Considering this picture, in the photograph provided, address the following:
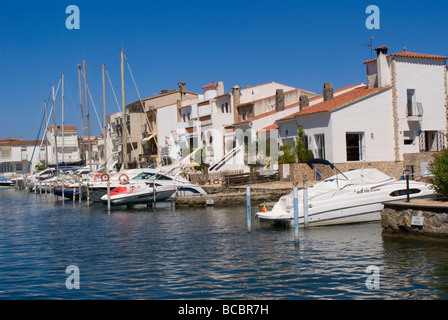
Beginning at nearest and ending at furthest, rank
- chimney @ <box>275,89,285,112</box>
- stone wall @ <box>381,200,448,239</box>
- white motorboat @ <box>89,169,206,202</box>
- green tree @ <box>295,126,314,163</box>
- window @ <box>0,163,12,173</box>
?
stone wall @ <box>381,200,448,239</box> < white motorboat @ <box>89,169,206,202</box> < green tree @ <box>295,126,314,163</box> < chimney @ <box>275,89,285,112</box> < window @ <box>0,163,12,173</box>

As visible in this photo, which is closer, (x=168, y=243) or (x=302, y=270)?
(x=302, y=270)

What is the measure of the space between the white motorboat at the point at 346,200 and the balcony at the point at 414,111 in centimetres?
1984

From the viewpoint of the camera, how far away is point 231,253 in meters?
19.2

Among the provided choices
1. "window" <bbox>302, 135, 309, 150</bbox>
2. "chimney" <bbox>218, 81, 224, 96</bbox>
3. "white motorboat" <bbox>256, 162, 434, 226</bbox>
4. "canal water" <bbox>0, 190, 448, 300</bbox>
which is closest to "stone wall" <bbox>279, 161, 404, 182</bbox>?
"window" <bbox>302, 135, 309, 150</bbox>

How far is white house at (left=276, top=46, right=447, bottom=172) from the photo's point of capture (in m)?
41.8

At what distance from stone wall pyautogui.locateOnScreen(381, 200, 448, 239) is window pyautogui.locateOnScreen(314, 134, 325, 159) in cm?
2217

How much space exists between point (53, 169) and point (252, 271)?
67821 millimetres

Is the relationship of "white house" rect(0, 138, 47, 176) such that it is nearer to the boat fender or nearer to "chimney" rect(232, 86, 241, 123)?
"chimney" rect(232, 86, 241, 123)

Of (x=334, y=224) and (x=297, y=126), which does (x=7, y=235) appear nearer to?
(x=334, y=224)

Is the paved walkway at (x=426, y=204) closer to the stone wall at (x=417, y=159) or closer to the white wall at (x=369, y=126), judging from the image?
the white wall at (x=369, y=126)

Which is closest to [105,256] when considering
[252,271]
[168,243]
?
[168,243]

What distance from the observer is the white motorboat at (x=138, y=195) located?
128 feet

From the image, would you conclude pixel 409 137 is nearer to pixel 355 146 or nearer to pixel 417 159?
pixel 417 159

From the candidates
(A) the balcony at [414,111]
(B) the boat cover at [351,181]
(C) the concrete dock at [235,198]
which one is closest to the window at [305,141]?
(C) the concrete dock at [235,198]
